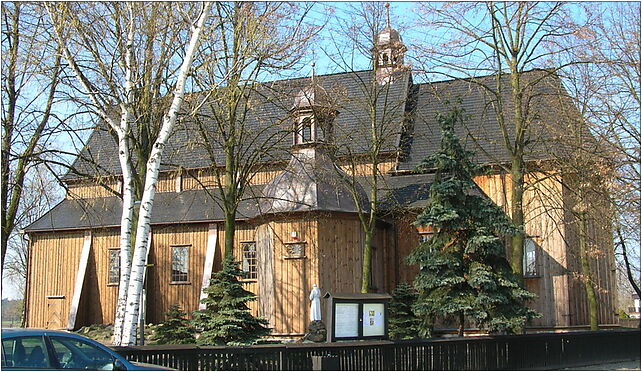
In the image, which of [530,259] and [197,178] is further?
[197,178]

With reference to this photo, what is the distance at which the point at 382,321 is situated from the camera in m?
15.6

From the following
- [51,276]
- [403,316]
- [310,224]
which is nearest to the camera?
[403,316]

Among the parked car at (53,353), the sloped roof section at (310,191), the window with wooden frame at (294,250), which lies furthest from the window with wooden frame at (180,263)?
the parked car at (53,353)

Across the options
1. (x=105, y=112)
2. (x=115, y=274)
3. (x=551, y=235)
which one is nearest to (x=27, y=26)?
(x=105, y=112)

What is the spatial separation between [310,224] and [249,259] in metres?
4.96

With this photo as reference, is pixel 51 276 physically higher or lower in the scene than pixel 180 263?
lower

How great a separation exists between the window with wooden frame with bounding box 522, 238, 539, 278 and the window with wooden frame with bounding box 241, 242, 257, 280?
10001mm

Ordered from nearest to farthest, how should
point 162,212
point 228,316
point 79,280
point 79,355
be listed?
point 79,355 → point 228,316 → point 79,280 → point 162,212

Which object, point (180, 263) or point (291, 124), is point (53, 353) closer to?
point (291, 124)

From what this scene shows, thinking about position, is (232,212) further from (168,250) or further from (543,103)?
(543,103)

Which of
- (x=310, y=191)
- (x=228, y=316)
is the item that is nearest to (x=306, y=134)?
(x=310, y=191)

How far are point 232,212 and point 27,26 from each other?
7.97 meters

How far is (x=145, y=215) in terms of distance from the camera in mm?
15258

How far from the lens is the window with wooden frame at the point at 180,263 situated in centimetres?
2931
